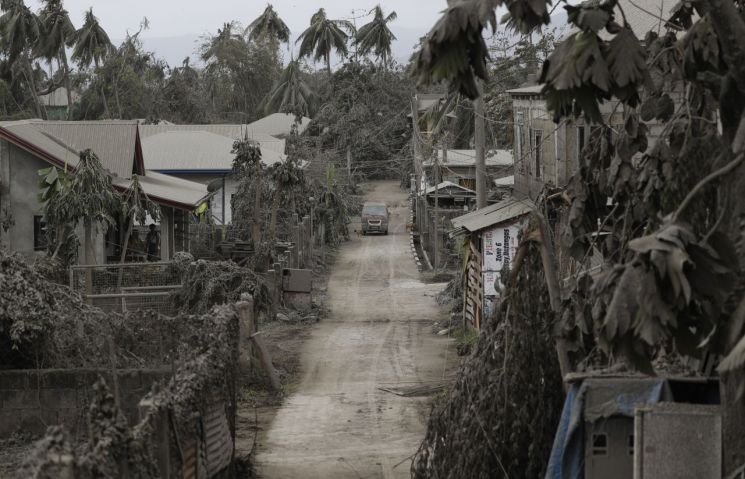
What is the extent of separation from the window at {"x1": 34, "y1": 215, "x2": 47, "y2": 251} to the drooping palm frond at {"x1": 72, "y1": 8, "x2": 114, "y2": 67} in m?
48.8

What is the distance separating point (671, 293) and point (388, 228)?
1867 inches

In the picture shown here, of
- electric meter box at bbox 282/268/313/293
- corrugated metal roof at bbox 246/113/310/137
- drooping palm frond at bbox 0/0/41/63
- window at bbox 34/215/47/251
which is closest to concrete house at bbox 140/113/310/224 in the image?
window at bbox 34/215/47/251

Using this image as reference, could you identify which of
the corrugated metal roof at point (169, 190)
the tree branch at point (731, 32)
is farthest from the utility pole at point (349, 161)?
the tree branch at point (731, 32)

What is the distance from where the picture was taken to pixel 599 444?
9.67 metres

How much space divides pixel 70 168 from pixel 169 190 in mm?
5143

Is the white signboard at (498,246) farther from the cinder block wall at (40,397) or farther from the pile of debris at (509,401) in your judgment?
the pile of debris at (509,401)

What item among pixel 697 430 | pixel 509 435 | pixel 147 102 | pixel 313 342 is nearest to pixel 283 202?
pixel 313 342

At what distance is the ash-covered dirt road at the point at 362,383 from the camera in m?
14.2

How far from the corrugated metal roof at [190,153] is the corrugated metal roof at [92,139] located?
10.9 metres

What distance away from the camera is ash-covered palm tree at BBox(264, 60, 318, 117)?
78.4 metres

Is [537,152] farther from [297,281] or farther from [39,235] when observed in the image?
[39,235]

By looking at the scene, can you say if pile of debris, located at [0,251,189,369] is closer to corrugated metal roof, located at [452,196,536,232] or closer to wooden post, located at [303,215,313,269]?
corrugated metal roof, located at [452,196,536,232]

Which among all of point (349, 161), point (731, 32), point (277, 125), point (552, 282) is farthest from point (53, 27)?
point (731, 32)

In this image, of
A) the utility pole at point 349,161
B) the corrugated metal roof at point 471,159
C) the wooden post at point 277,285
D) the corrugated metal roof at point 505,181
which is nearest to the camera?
the wooden post at point 277,285
